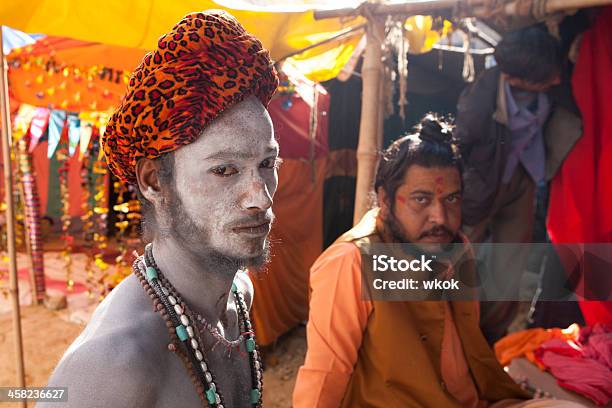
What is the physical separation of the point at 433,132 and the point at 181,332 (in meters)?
1.66

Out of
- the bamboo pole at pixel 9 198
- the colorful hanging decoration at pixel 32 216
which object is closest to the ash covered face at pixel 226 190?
the bamboo pole at pixel 9 198

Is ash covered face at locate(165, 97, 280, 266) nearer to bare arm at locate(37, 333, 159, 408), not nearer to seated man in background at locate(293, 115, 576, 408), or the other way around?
bare arm at locate(37, 333, 159, 408)

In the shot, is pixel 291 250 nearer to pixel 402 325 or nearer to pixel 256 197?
pixel 402 325

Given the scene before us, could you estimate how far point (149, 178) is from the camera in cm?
112

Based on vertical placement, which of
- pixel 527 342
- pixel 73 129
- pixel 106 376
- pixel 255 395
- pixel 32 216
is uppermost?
pixel 73 129

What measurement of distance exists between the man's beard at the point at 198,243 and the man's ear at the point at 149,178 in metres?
0.04

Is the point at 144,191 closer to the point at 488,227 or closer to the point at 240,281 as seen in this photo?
the point at 240,281

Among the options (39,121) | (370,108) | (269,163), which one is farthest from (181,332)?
(39,121)

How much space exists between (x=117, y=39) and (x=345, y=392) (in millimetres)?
2036

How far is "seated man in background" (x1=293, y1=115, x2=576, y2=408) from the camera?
2113 millimetres

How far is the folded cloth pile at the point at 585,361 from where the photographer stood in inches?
113

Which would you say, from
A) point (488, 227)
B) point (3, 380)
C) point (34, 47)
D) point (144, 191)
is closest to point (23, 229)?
point (3, 380)

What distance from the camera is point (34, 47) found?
413 cm

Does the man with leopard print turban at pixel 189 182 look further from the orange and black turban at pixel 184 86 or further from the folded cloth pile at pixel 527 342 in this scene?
the folded cloth pile at pixel 527 342
